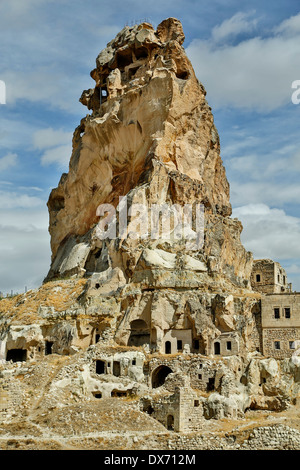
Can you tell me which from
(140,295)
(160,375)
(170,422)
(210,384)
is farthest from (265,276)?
(170,422)

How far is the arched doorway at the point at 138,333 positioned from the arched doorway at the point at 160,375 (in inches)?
197

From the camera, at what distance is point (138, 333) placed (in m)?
64.5

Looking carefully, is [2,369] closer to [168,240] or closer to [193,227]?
[168,240]

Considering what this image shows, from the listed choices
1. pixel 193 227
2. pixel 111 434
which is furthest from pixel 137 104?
pixel 111 434

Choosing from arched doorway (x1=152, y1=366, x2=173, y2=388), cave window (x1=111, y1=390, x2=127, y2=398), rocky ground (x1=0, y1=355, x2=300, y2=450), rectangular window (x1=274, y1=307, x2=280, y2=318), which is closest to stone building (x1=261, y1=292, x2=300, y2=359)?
rectangular window (x1=274, y1=307, x2=280, y2=318)

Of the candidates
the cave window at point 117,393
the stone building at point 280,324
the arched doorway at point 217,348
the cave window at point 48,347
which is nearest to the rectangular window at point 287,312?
the stone building at point 280,324

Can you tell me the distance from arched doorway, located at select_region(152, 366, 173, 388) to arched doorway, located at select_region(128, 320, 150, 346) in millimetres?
4993

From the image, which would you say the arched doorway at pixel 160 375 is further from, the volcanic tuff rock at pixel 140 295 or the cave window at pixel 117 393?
the cave window at pixel 117 393

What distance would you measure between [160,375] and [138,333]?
235 inches

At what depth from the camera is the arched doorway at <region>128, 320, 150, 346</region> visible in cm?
6402

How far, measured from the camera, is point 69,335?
62.8 m

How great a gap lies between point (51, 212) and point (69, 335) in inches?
1197

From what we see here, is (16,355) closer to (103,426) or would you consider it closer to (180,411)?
(103,426)

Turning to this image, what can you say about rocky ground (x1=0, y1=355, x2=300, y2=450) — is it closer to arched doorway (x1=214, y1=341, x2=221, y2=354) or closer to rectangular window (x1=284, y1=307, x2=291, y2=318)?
arched doorway (x1=214, y1=341, x2=221, y2=354)
